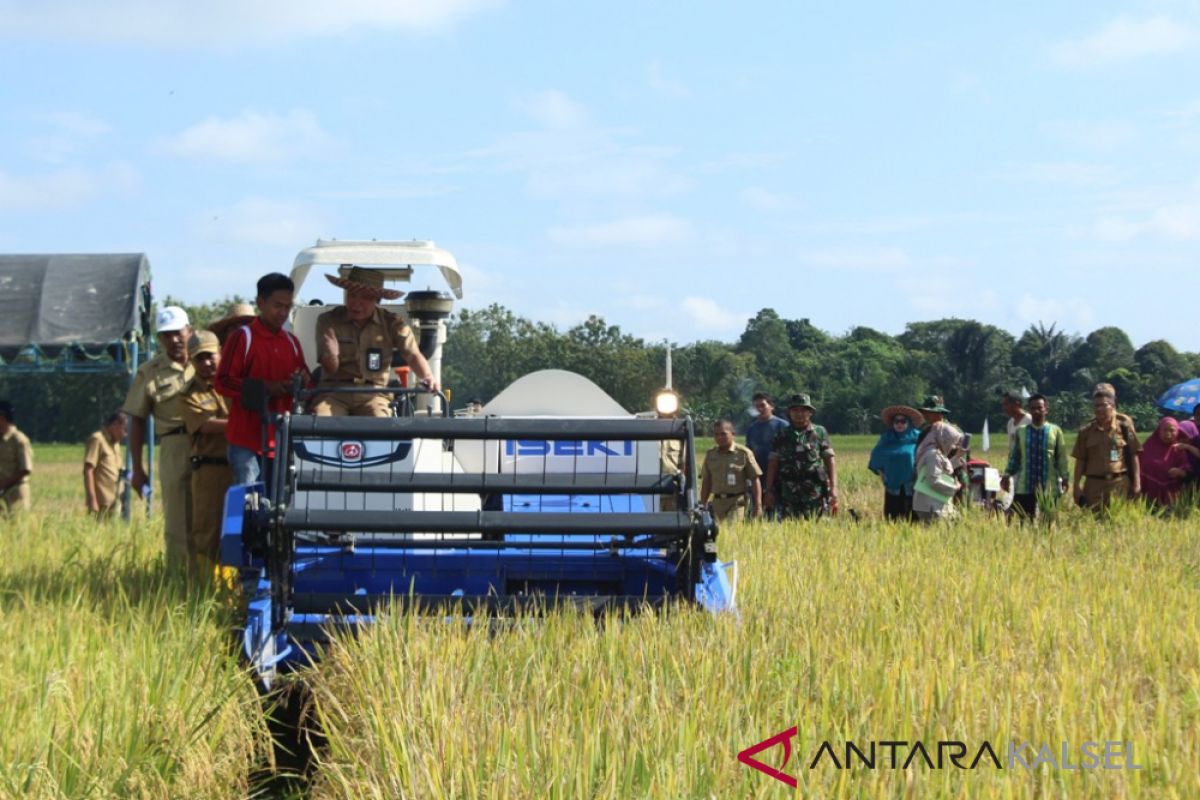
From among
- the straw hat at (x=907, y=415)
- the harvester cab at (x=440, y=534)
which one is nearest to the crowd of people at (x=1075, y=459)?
the straw hat at (x=907, y=415)

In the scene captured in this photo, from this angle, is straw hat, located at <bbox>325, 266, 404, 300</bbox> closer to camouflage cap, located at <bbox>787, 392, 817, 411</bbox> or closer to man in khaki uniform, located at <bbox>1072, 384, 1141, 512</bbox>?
camouflage cap, located at <bbox>787, 392, 817, 411</bbox>

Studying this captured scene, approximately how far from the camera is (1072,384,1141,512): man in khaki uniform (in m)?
13.2

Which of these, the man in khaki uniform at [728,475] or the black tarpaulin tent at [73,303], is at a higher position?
the black tarpaulin tent at [73,303]

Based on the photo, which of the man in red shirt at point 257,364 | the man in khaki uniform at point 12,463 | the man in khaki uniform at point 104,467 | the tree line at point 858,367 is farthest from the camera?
the tree line at point 858,367

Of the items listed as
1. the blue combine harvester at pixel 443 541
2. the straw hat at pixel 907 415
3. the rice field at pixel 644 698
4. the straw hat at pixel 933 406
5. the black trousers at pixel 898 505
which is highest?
the straw hat at pixel 933 406

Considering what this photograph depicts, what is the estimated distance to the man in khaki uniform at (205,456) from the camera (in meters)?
9.41

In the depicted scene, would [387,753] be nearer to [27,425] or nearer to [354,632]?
[354,632]

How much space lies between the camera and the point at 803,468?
14.6 metres

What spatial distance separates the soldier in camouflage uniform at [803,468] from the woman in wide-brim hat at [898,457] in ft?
2.21

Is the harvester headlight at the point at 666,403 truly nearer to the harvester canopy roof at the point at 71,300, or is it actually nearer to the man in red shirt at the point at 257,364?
the man in red shirt at the point at 257,364

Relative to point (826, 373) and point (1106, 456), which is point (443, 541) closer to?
point (1106, 456)

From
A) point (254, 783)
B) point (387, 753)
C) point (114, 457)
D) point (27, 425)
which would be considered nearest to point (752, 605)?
point (254, 783)

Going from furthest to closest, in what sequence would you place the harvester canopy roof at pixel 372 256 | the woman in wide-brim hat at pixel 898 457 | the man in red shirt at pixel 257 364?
1. the woman in wide-brim hat at pixel 898 457
2. the harvester canopy roof at pixel 372 256
3. the man in red shirt at pixel 257 364

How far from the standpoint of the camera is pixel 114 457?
15.9 meters
